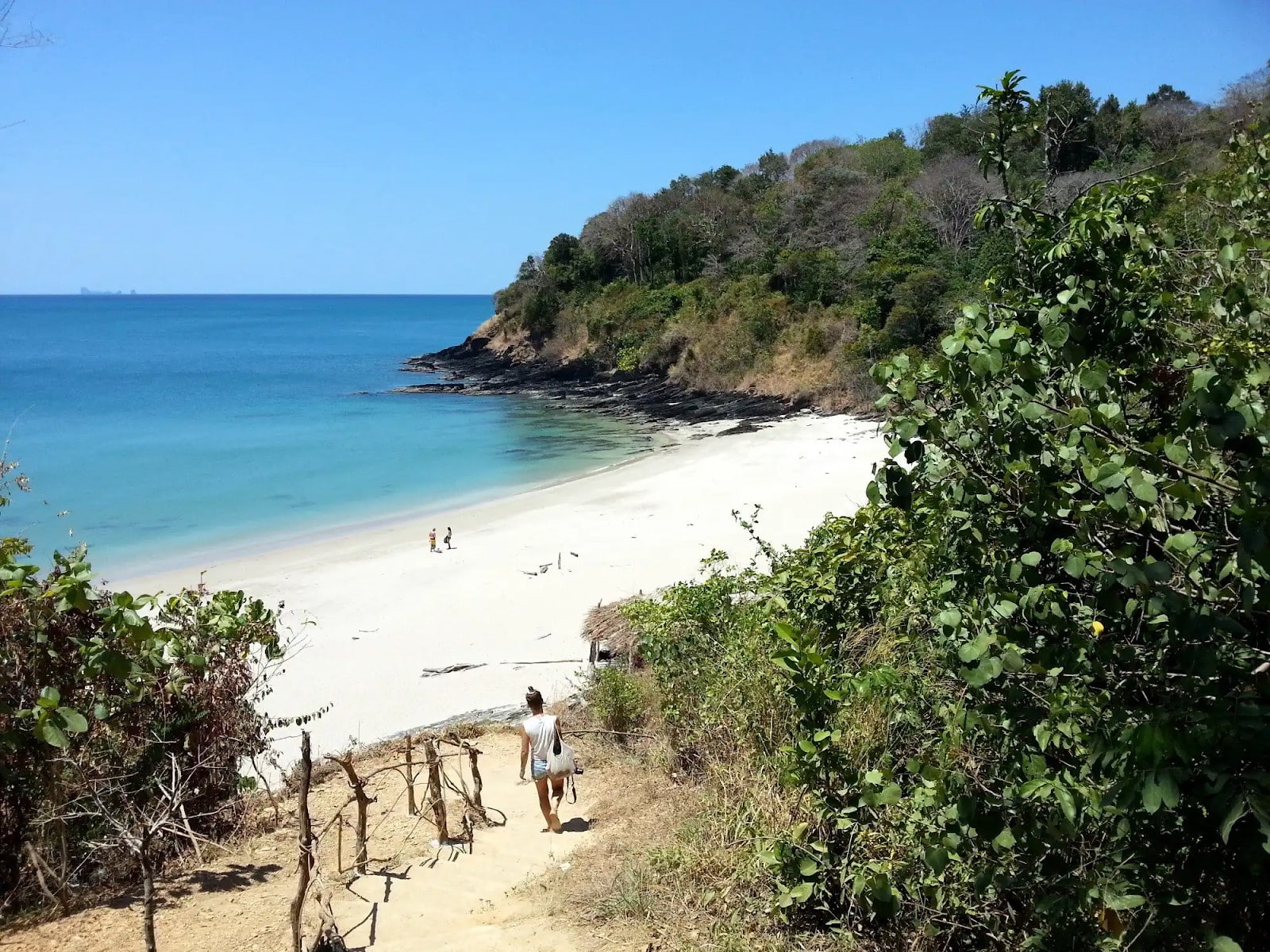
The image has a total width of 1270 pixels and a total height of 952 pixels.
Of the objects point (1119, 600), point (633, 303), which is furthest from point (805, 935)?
point (633, 303)

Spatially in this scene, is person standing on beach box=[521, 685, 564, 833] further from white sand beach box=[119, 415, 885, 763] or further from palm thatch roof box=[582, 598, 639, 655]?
white sand beach box=[119, 415, 885, 763]

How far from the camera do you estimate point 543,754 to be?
275 inches

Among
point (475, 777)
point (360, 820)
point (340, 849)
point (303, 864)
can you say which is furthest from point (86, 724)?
point (475, 777)

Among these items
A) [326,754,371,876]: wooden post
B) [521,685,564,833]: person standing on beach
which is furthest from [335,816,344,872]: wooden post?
[521,685,564,833]: person standing on beach

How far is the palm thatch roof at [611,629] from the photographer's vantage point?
11891mm

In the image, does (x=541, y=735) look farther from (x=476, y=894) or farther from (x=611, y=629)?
(x=611, y=629)

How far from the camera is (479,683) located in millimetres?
12742

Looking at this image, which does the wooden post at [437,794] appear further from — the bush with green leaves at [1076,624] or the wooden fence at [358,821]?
the bush with green leaves at [1076,624]

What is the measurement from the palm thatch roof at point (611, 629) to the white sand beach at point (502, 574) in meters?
0.29

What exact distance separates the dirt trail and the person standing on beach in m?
0.14

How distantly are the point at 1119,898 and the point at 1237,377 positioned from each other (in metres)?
1.62

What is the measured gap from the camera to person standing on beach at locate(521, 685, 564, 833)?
684 cm

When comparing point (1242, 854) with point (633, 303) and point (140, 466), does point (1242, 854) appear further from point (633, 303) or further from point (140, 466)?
point (633, 303)

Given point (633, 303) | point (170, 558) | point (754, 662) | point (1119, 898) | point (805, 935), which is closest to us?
point (1119, 898)
